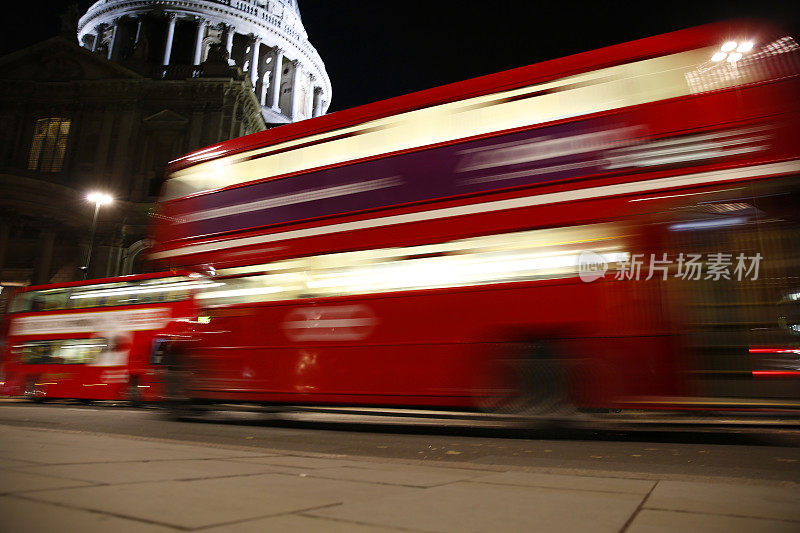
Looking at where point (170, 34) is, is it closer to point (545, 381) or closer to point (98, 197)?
point (98, 197)

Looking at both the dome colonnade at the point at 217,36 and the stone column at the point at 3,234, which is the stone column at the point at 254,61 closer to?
the dome colonnade at the point at 217,36

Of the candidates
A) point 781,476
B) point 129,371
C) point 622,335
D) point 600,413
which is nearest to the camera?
point 781,476

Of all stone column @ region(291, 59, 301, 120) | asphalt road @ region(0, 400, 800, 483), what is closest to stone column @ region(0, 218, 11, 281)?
asphalt road @ region(0, 400, 800, 483)

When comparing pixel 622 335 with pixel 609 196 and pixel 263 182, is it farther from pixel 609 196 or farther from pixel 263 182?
pixel 263 182

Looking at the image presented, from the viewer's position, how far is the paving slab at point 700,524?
67.2 inches

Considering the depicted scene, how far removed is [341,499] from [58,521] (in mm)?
956

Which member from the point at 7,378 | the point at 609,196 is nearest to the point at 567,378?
the point at 609,196

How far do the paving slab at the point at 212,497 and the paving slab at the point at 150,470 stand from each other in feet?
0.50

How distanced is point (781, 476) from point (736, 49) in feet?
13.4

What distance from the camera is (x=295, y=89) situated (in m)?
54.6

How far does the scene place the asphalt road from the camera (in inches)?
153

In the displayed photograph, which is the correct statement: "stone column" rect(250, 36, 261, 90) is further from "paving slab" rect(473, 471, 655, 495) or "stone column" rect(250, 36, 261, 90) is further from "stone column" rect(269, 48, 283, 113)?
"paving slab" rect(473, 471, 655, 495)

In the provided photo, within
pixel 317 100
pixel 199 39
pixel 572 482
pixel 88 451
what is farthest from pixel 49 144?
pixel 572 482

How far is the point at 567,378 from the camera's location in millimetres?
5430
